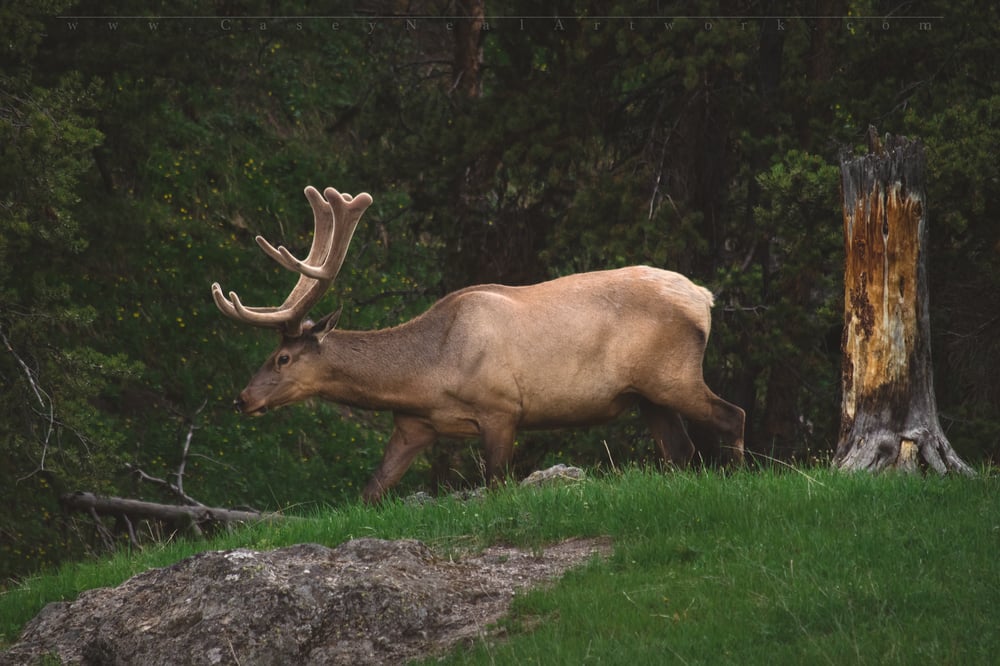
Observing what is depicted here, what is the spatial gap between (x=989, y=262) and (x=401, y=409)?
17.2ft

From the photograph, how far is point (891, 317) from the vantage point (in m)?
9.77

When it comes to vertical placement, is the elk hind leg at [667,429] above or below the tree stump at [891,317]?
below

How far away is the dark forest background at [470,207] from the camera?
12977 millimetres

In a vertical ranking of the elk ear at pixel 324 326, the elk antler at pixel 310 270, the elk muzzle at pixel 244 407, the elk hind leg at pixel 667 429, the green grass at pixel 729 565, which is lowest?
the elk hind leg at pixel 667 429

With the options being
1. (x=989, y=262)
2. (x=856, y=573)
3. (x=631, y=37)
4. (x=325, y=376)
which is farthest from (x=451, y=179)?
(x=856, y=573)

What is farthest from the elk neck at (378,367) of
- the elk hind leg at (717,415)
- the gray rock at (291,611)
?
the gray rock at (291,611)

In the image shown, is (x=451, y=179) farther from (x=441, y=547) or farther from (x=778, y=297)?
(x=441, y=547)

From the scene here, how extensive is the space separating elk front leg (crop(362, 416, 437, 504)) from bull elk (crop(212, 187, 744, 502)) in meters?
0.01

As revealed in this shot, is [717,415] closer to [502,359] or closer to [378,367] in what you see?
[502,359]

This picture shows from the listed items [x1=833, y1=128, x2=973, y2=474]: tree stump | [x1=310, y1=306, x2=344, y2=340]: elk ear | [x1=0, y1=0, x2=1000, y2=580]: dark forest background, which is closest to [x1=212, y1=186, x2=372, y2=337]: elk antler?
[x1=310, y1=306, x2=344, y2=340]: elk ear

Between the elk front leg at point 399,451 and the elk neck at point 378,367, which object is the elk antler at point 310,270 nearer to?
the elk neck at point 378,367

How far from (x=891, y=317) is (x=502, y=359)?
3.03 metres

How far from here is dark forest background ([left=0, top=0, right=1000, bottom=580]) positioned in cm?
1298

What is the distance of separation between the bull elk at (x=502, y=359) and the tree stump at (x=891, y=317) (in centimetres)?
189
